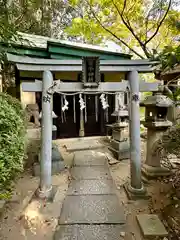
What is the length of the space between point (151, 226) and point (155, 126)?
8.29ft

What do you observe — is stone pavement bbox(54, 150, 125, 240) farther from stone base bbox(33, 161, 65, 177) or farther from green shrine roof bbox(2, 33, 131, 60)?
green shrine roof bbox(2, 33, 131, 60)

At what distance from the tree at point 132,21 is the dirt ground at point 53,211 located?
8.35 meters

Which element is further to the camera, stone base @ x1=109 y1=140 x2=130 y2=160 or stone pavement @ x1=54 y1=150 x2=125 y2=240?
stone base @ x1=109 y1=140 x2=130 y2=160

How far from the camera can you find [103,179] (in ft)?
16.6

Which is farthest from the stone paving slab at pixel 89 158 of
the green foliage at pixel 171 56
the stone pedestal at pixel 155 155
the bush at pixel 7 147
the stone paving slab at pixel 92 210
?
the green foliage at pixel 171 56

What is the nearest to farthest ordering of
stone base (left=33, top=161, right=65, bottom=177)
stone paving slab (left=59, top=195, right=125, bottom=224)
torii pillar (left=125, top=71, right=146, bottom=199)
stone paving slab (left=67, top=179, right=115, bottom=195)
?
1. stone paving slab (left=59, top=195, right=125, bottom=224)
2. torii pillar (left=125, top=71, right=146, bottom=199)
3. stone paving slab (left=67, top=179, right=115, bottom=195)
4. stone base (left=33, top=161, right=65, bottom=177)

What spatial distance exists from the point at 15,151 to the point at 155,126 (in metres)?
3.50

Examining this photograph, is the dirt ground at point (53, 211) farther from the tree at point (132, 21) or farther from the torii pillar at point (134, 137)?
the tree at point (132, 21)

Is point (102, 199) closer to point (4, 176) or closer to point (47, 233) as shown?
point (47, 233)

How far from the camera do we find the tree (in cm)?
995

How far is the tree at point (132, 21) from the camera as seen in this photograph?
32.6ft

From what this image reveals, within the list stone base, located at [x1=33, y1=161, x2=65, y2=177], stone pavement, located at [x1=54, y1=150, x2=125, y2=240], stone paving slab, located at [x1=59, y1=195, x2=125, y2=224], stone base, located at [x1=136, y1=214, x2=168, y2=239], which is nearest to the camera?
stone base, located at [x1=136, y1=214, x2=168, y2=239]

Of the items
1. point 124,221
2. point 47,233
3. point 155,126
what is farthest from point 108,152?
point 47,233

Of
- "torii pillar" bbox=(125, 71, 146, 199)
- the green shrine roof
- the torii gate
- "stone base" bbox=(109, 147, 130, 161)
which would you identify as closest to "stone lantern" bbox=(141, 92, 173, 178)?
the torii gate
